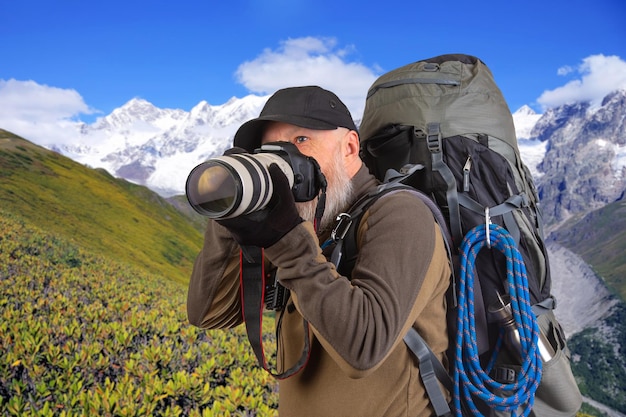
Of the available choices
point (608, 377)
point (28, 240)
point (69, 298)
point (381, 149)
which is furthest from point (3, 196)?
point (608, 377)

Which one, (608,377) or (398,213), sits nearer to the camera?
(398,213)

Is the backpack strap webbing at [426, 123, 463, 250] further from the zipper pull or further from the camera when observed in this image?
the camera

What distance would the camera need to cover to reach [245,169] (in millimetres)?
2154

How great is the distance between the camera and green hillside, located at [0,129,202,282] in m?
37.4

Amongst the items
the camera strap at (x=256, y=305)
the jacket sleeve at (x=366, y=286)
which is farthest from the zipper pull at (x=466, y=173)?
the camera strap at (x=256, y=305)

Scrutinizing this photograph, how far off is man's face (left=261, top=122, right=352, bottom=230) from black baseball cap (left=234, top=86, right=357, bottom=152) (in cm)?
7

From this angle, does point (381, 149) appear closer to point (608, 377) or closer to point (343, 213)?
point (343, 213)

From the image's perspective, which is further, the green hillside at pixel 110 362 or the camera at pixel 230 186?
the green hillside at pixel 110 362

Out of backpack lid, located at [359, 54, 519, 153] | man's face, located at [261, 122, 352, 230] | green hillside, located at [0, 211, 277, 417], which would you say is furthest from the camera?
green hillside, located at [0, 211, 277, 417]

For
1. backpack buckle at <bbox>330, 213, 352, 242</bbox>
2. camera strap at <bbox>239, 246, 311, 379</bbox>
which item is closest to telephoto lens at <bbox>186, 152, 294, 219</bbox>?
camera strap at <bbox>239, 246, 311, 379</bbox>

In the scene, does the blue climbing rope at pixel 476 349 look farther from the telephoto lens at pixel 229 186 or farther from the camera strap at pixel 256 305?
the telephoto lens at pixel 229 186

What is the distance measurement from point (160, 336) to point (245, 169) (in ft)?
17.3

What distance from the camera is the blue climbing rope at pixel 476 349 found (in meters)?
2.94

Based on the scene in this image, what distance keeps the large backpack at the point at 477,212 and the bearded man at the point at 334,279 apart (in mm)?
224
